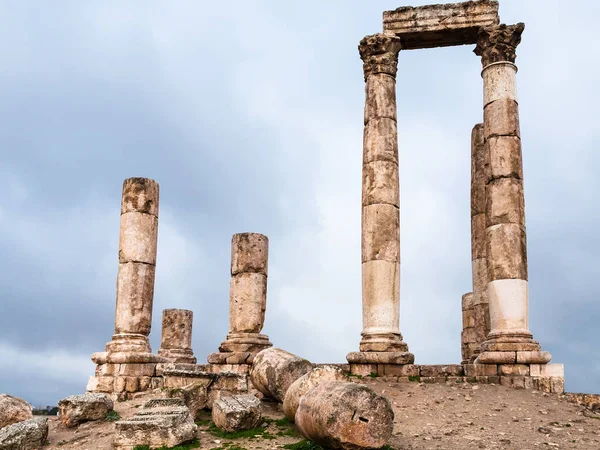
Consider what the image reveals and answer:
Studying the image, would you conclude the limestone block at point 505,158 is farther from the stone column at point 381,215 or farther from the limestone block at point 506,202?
the stone column at point 381,215

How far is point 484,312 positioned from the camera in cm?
2028

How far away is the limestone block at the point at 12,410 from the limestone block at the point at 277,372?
486 cm

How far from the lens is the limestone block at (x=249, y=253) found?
19078 millimetres

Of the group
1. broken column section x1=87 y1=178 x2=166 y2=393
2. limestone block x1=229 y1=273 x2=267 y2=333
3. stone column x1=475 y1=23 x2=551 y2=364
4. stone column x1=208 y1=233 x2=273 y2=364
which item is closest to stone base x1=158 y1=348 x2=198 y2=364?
broken column section x1=87 y1=178 x2=166 y2=393

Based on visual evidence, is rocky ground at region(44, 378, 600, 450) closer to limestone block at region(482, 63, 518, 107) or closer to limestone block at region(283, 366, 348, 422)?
limestone block at region(283, 366, 348, 422)

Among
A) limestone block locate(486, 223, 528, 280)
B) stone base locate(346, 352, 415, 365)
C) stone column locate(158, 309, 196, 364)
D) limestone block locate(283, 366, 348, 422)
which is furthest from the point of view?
stone column locate(158, 309, 196, 364)

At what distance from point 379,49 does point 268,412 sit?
35.2 ft

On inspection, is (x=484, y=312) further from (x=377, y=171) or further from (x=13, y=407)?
A: (x=13, y=407)

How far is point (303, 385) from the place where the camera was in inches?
474

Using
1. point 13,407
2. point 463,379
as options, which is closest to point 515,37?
point 463,379

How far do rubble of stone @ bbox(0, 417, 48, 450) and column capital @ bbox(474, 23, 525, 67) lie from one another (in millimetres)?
14281

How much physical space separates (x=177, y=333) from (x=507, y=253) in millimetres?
13594

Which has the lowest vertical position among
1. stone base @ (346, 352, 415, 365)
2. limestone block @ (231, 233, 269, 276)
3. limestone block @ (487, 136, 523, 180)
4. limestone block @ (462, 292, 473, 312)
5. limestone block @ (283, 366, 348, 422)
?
limestone block @ (283, 366, 348, 422)

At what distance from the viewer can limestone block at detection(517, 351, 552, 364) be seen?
52.9ft
